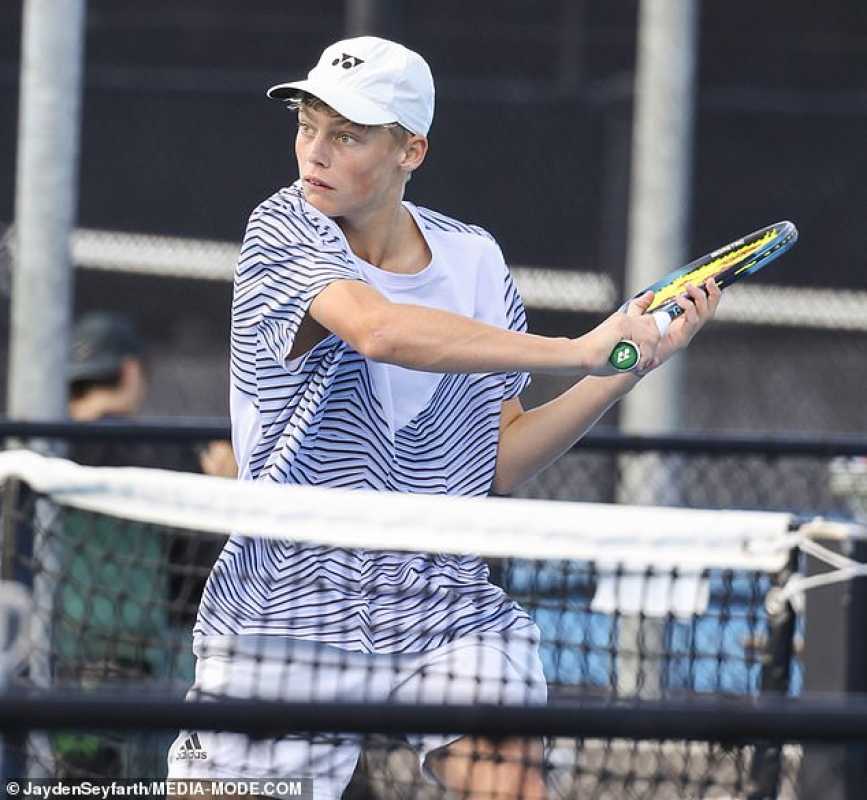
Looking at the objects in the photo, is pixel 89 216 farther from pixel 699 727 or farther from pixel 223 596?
pixel 699 727

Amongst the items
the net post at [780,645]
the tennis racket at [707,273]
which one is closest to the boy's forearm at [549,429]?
the tennis racket at [707,273]

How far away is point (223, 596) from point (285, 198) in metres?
0.62

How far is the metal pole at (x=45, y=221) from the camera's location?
434 centimetres

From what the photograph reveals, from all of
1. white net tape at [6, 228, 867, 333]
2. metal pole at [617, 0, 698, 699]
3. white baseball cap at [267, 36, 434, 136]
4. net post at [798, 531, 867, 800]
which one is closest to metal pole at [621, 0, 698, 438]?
metal pole at [617, 0, 698, 699]

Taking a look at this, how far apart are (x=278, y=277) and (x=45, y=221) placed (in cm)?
158

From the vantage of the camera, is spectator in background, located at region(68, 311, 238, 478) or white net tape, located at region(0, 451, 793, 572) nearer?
white net tape, located at region(0, 451, 793, 572)

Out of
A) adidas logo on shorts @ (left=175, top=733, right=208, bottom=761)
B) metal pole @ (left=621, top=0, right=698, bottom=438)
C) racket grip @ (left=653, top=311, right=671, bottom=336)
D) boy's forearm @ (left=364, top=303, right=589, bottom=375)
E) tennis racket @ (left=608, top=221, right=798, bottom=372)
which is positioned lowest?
adidas logo on shorts @ (left=175, top=733, right=208, bottom=761)

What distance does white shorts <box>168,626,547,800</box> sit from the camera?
2.96 metres

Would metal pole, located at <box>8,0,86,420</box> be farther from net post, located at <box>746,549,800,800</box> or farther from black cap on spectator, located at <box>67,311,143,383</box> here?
net post, located at <box>746,549,800,800</box>

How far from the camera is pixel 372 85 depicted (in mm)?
3018

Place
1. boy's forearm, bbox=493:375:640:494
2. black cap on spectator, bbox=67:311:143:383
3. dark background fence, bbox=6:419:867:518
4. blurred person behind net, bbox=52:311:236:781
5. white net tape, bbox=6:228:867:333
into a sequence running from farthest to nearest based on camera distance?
white net tape, bbox=6:228:867:333
black cap on spectator, bbox=67:311:143:383
dark background fence, bbox=6:419:867:518
blurred person behind net, bbox=52:311:236:781
boy's forearm, bbox=493:375:640:494

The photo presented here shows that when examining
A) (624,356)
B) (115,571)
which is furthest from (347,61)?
(115,571)

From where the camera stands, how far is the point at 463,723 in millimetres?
1951

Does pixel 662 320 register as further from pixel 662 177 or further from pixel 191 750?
pixel 662 177
